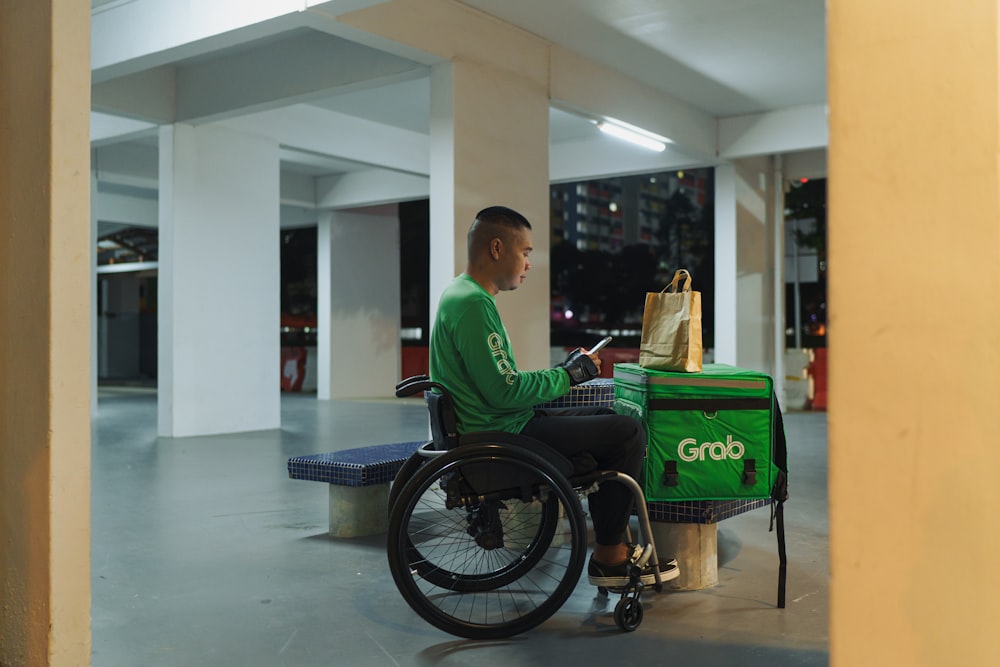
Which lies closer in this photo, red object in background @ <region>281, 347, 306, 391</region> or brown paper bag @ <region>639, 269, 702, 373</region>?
brown paper bag @ <region>639, 269, 702, 373</region>

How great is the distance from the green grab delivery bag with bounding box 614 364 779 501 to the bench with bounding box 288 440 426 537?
160 centimetres

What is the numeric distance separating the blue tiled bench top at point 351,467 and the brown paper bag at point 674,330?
1.54 m

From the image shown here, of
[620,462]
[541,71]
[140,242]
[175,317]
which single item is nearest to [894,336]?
[620,462]

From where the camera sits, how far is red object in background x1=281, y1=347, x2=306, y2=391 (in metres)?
18.0

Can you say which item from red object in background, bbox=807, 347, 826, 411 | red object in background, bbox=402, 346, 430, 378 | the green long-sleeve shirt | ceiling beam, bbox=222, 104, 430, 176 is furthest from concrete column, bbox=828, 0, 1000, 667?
red object in background, bbox=402, 346, 430, 378

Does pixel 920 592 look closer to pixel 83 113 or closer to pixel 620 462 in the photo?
pixel 620 462

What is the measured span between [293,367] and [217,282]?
8.89 meters

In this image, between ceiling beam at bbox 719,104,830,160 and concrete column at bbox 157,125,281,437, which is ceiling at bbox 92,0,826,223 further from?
concrete column at bbox 157,125,281,437

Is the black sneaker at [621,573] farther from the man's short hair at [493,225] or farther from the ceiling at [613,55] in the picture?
the ceiling at [613,55]

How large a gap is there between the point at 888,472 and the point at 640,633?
5.70ft

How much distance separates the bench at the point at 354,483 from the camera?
4379 millimetres

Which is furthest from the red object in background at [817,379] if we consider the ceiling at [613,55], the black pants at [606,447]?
the black pants at [606,447]

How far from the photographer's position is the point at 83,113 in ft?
8.24

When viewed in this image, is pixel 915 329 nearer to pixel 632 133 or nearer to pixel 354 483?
pixel 354 483
